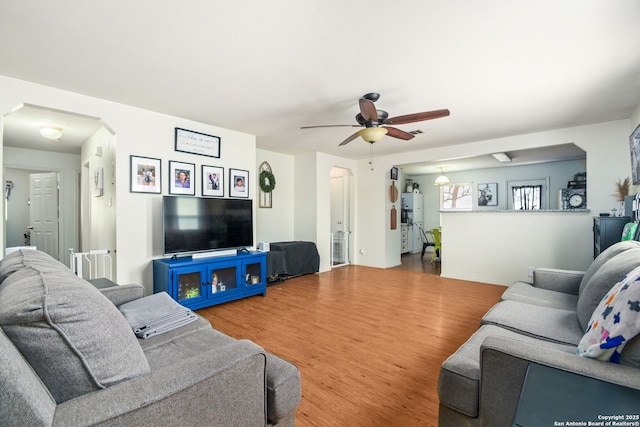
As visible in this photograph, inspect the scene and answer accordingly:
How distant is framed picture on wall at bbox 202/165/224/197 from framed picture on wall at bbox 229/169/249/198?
0.14 metres

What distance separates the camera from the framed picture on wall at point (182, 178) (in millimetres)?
3709

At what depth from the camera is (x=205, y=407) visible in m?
0.96

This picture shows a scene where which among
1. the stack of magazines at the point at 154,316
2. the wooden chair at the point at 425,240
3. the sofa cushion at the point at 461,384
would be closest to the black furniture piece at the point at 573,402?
the sofa cushion at the point at 461,384

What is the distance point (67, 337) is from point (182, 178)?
128 inches

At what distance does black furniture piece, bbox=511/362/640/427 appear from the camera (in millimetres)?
795

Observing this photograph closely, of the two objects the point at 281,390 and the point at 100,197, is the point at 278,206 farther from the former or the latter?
the point at 281,390

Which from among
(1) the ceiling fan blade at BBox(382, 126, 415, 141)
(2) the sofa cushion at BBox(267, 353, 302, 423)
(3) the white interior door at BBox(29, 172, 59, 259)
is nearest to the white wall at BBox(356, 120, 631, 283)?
(1) the ceiling fan blade at BBox(382, 126, 415, 141)

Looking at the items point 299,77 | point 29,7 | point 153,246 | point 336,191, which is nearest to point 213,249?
point 153,246

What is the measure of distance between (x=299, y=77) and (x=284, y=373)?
2.36 meters

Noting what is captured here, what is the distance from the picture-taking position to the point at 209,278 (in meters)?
3.56

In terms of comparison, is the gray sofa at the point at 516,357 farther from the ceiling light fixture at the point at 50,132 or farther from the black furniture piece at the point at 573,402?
the ceiling light fixture at the point at 50,132

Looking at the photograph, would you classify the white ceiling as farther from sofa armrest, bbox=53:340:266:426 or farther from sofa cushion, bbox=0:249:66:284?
sofa armrest, bbox=53:340:266:426

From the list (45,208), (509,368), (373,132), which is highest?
(373,132)

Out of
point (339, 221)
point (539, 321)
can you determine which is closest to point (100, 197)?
point (339, 221)
